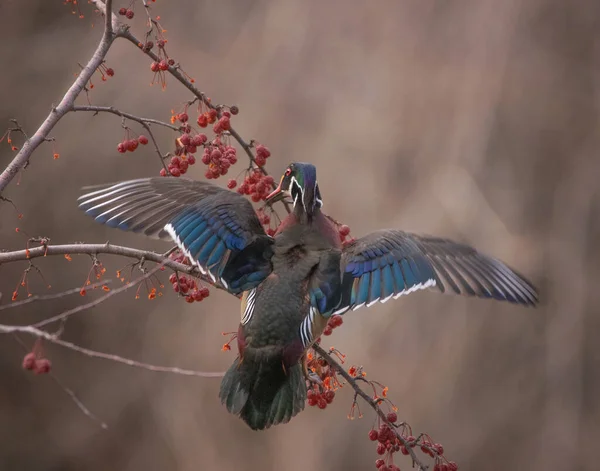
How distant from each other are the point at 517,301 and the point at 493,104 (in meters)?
3.93

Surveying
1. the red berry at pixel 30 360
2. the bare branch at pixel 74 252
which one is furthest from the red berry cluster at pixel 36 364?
the bare branch at pixel 74 252

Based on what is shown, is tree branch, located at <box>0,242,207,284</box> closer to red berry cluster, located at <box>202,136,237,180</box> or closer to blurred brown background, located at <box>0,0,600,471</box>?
red berry cluster, located at <box>202,136,237,180</box>

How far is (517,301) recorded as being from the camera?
9.78ft

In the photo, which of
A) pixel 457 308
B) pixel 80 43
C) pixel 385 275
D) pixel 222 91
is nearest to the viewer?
pixel 385 275

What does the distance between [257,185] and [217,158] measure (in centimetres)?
20

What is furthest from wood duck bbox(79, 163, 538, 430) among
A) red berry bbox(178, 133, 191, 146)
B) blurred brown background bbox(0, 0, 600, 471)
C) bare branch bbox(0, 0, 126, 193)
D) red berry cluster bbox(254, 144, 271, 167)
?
blurred brown background bbox(0, 0, 600, 471)

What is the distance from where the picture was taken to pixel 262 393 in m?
2.64

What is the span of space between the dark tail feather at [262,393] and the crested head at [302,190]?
24.3 inches

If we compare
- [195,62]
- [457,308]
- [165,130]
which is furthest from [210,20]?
[457,308]

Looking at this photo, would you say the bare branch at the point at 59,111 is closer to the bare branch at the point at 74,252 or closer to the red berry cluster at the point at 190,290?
the bare branch at the point at 74,252

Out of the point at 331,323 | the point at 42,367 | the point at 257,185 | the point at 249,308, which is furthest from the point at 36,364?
the point at 331,323

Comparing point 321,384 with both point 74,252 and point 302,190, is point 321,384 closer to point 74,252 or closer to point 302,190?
point 302,190

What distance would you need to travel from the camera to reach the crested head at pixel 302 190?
118 inches

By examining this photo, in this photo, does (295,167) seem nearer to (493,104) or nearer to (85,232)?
(493,104)
